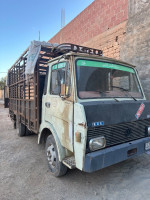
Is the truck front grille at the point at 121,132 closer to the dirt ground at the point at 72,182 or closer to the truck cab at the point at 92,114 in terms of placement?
the truck cab at the point at 92,114

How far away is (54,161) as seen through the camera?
10.1 feet

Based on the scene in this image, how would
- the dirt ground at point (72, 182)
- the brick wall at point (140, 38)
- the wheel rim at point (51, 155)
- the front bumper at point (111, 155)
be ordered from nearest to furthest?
1. the front bumper at point (111, 155)
2. the dirt ground at point (72, 182)
3. the wheel rim at point (51, 155)
4. the brick wall at point (140, 38)

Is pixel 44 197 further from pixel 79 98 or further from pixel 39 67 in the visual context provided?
pixel 39 67

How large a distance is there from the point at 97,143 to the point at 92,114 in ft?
1.42

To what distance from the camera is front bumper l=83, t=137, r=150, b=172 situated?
2168 mm

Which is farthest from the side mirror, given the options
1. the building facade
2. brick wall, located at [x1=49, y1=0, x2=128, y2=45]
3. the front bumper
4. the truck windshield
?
brick wall, located at [x1=49, y1=0, x2=128, y2=45]

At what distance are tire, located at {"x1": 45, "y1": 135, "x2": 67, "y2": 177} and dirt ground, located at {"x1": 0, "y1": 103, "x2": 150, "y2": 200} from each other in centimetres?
15

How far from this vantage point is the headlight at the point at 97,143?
2233 millimetres

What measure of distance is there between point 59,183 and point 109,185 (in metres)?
0.90

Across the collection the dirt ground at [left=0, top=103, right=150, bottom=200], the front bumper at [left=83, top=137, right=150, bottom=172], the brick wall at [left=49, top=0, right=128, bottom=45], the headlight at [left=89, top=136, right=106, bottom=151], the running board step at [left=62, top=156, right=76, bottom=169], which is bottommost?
the dirt ground at [left=0, top=103, right=150, bottom=200]

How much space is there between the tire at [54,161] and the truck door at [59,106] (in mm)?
362

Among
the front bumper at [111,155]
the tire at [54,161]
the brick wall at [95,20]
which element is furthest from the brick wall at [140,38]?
→ the tire at [54,161]

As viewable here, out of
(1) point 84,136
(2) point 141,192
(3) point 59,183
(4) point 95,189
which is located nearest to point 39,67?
(1) point 84,136

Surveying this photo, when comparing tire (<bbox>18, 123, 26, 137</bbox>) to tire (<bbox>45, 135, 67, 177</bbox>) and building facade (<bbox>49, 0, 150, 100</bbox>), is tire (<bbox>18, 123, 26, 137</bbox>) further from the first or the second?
building facade (<bbox>49, 0, 150, 100</bbox>)
